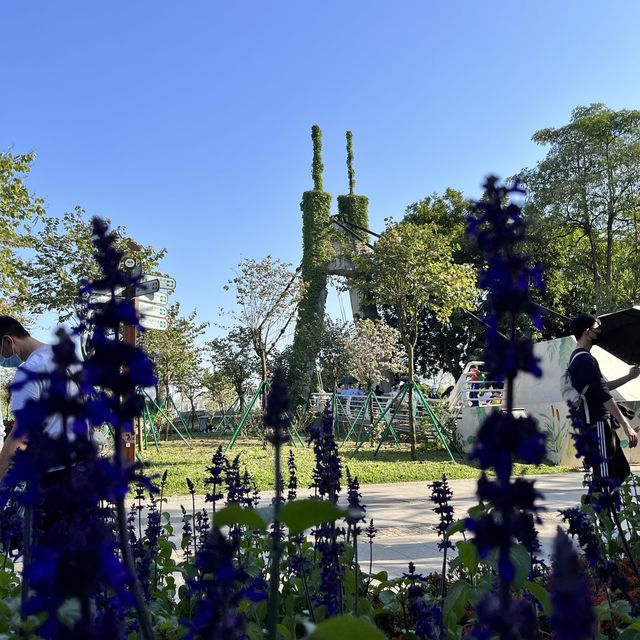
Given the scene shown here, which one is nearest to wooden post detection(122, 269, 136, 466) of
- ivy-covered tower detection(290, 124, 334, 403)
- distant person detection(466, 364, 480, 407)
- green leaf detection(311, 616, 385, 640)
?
green leaf detection(311, 616, 385, 640)

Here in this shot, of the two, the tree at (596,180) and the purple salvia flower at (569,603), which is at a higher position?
the tree at (596,180)

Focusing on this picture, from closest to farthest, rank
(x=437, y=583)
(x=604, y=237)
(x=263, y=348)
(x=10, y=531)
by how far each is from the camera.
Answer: (x=10, y=531)
(x=437, y=583)
(x=263, y=348)
(x=604, y=237)

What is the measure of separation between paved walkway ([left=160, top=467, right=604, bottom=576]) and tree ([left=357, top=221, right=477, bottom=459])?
171 inches

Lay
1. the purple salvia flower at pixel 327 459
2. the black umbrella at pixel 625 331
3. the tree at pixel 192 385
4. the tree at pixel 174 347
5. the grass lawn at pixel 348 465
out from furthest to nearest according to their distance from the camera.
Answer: the tree at pixel 192 385
the tree at pixel 174 347
the grass lawn at pixel 348 465
the black umbrella at pixel 625 331
the purple salvia flower at pixel 327 459

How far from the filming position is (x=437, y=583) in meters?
4.21

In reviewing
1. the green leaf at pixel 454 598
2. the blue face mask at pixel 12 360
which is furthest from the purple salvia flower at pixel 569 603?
the blue face mask at pixel 12 360

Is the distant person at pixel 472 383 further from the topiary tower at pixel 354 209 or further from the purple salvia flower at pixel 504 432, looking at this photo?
the topiary tower at pixel 354 209

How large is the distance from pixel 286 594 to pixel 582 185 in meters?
28.5

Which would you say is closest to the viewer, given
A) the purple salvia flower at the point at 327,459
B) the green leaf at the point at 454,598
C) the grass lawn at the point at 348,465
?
the green leaf at the point at 454,598

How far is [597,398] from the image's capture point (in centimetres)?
464

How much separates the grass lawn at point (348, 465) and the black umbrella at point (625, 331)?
2.50m

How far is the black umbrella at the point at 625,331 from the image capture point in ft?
22.6

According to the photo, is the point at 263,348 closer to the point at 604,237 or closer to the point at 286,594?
the point at 286,594

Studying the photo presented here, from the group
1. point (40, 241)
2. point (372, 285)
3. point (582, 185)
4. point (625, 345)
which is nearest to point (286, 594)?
point (625, 345)
